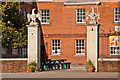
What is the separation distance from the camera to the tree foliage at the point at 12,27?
93.7 ft

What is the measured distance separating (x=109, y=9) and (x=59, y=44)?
22.3ft

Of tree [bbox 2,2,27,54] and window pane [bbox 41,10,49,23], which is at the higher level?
window pane [bbox 41,10,49,23]

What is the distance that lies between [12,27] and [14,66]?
276 inches

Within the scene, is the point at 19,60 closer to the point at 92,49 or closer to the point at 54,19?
the point at 92,49

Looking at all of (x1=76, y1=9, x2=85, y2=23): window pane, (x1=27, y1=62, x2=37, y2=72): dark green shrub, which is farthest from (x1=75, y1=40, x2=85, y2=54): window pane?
(x1=27, y1=62, x2=37, y2=72): dark green shrub

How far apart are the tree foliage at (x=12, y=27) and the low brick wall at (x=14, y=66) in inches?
204

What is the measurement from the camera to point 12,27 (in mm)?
29625

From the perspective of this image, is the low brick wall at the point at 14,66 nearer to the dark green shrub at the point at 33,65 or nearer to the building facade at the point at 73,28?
the dark green shrub at the point at 33,65

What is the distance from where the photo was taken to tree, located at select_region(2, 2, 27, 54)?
28562 millimetres

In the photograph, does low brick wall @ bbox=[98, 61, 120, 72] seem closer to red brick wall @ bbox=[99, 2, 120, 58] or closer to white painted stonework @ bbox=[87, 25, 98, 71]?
white painted stonework @ bbox=[87, 25, 98, 71]

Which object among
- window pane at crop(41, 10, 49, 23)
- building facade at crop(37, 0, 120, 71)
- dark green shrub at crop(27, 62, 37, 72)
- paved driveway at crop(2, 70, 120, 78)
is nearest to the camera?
paved driveway at crop(2, 70, 120, 78)

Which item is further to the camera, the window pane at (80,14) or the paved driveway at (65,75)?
the window pane at (80,14)

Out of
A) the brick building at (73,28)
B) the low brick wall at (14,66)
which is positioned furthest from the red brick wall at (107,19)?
the low brick wall at (14,66)

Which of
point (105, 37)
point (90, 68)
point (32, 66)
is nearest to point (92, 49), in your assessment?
point (90, 68)
